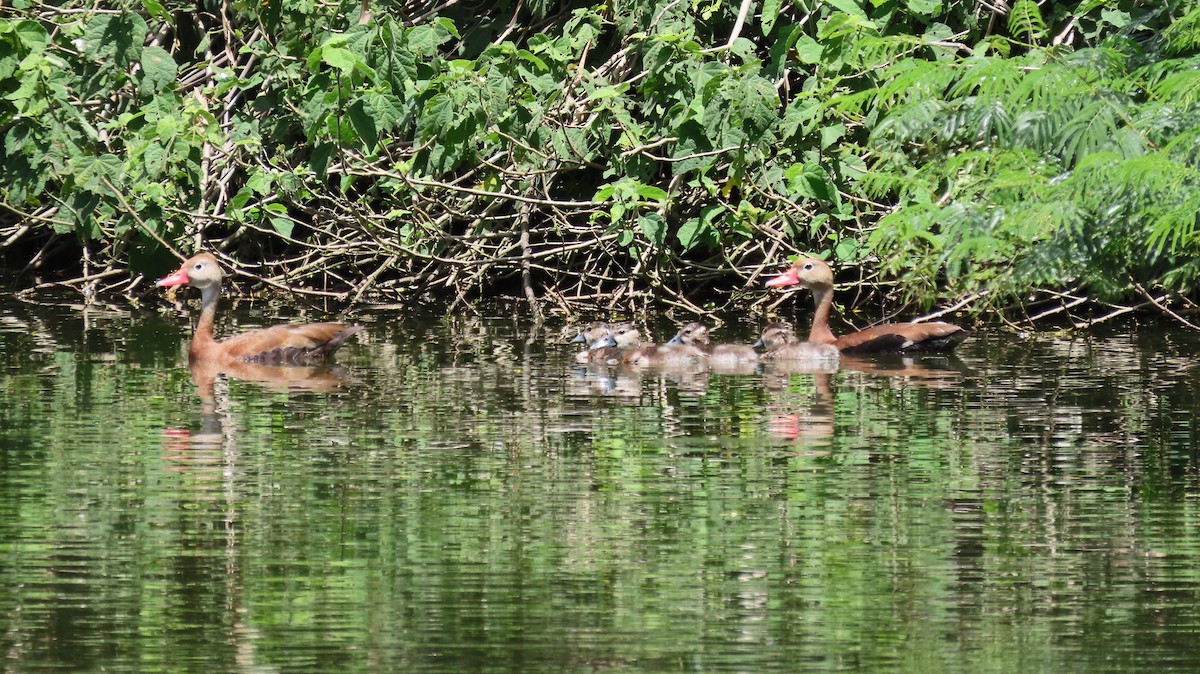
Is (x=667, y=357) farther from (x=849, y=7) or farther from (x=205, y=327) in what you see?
(x=849, y=7)

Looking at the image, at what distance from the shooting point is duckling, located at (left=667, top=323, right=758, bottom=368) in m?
12.7

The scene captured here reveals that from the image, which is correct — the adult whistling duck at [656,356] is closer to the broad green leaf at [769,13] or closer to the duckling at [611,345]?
the duckling at [611,345]

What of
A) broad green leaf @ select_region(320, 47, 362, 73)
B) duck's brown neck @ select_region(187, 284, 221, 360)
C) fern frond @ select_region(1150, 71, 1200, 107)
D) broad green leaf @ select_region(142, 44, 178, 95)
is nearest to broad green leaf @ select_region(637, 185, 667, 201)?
broad green leaf @ select_region(320, 47, 362, 73)

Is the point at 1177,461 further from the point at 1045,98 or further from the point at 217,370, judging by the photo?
the point at 217,370

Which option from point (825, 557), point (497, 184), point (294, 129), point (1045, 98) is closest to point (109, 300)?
point (294, 129)

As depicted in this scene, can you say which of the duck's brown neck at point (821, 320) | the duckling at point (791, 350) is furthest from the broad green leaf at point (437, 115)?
the duck's brown neck at point (821, 320)

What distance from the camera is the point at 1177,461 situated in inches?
352

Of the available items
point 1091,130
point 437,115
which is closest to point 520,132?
point 437,115

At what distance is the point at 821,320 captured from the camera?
47.0 ft

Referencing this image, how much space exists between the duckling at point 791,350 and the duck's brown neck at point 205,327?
11.5 ft

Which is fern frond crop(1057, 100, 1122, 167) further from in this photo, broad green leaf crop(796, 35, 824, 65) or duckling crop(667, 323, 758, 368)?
broad green leaf crop(796, 35, 824, 65)

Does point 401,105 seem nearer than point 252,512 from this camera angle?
No

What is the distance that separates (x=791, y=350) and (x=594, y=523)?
5.72 m

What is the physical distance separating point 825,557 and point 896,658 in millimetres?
1130
